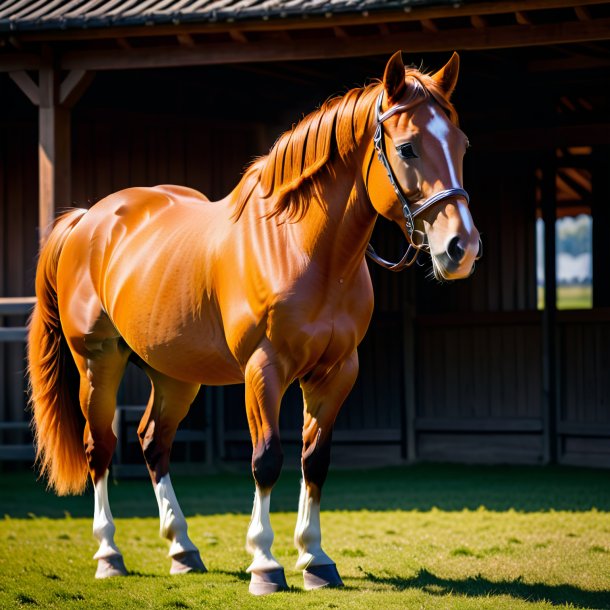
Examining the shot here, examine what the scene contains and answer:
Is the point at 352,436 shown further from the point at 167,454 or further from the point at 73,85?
the point at 167,454

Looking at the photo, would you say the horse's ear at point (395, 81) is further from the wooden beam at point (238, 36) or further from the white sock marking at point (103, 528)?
the wooden beam at point (238, 36)

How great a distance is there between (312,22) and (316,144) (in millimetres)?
2889

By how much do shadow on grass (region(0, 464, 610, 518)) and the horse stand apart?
2.41m

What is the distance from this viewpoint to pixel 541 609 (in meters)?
4.64

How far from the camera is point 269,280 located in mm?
4891

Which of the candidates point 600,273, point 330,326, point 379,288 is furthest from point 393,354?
point 330,326

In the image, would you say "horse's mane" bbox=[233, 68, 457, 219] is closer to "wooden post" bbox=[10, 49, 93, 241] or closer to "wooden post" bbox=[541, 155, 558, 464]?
"wooden post" bbox=[10, 49, 93, 241]

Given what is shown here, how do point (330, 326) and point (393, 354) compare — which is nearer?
point (330, 326)

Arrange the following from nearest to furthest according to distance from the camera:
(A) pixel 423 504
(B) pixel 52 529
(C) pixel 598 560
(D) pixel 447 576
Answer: (D) pixel 447 576, (C) pixel 598 560, (B) pixel 52 529, (A) pixel 423 504

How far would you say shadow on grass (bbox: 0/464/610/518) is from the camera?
8.38 metres

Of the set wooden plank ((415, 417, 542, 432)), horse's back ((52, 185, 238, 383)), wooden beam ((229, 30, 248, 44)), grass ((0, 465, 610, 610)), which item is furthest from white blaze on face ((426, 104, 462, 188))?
wooden plank ((415, 417, 542, 432))

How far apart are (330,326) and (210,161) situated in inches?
266

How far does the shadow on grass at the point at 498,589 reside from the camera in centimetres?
489

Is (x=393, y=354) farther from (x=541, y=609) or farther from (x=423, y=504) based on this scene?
(x=541, y=609)
